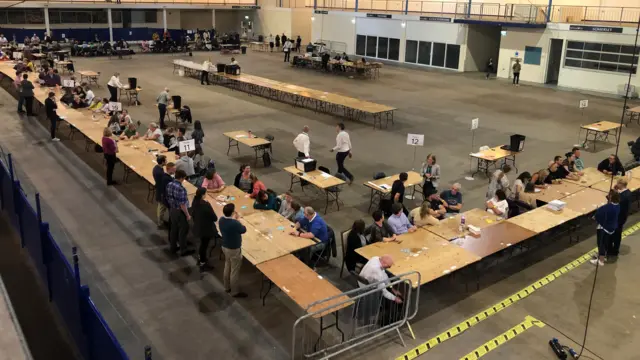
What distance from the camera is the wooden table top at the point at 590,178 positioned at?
12.5 m

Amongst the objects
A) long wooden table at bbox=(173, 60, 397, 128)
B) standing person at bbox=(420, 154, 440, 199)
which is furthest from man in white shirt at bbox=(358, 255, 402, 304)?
long wooden table at bbox=(173, 60, 397, 128)

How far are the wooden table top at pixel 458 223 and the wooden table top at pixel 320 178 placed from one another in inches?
113

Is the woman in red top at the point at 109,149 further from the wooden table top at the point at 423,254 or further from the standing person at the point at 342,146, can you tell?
the wooden table top at the point at 423,254

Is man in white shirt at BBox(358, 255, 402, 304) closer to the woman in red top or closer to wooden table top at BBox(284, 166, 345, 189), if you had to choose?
wooden table top at BBox(284, 166, 345, 189)

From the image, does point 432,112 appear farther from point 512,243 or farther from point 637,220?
point 512,243

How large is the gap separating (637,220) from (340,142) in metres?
7.39

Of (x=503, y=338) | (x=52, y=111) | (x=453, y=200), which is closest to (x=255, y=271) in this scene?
(x=503, y=338)

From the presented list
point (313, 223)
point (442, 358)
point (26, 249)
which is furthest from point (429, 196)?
point (26, 249)

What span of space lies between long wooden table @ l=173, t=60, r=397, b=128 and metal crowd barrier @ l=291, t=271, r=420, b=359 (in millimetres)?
12283

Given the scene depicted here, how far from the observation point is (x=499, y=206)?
34.4 ft

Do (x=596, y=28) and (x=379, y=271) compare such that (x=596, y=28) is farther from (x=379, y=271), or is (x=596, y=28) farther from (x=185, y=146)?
(x=379, y=271)

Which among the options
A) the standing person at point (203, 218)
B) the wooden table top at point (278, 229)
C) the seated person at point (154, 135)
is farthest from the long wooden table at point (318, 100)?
the standing person at point (203, 218)

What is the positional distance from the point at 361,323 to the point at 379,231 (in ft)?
6.17

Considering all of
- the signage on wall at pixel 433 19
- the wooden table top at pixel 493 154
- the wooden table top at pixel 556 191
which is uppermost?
the signage on wall at pixel 433 19
